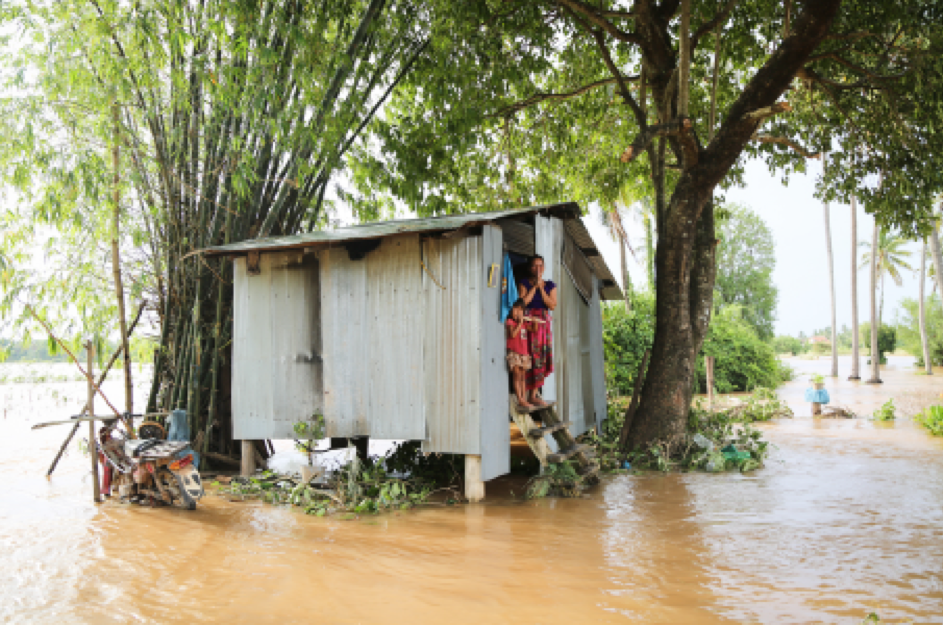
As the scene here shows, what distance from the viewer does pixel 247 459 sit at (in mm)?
7965

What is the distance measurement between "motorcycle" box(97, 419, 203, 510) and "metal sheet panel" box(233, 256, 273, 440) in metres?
1.20

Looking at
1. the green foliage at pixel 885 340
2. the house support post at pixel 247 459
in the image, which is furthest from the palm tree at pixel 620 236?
the green foliage at pixel 885 340

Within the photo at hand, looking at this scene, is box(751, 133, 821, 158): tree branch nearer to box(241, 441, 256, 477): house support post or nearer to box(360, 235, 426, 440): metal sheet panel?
box(360, 235, 426, 440): metal sheet panel

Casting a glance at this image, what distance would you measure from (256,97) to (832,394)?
66.5 feet

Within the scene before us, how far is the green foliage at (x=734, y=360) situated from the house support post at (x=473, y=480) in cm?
1342

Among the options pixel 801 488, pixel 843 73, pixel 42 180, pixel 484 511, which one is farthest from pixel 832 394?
pixel 42 180

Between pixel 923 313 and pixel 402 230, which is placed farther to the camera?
pixel 923 313

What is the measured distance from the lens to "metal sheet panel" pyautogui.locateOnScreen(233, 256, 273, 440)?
7750mm

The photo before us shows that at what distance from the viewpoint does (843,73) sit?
11258mm

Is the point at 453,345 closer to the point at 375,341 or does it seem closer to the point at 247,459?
the point at 375,341

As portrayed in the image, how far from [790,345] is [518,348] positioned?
180 feet

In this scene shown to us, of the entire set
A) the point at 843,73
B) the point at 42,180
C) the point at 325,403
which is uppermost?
the point at 843,73

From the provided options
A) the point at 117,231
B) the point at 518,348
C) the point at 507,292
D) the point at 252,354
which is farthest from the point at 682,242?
the point at 117,231

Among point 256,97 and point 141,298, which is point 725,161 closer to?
point 256,97
